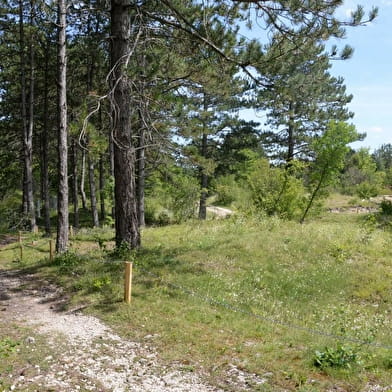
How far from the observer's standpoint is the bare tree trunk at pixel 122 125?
970 centimetres

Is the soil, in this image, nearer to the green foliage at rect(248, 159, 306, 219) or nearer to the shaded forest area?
the shaded forest area

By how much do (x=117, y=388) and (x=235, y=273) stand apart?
5.06m

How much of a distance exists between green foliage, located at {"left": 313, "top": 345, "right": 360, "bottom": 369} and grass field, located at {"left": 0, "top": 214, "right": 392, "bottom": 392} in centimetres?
1

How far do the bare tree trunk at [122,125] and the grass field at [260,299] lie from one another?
1.19 m

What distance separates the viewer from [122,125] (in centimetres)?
990

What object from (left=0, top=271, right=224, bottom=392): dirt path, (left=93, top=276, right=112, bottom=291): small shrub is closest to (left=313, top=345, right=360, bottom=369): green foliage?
(left=0, top=271, right=224, bottom=392): dirt path

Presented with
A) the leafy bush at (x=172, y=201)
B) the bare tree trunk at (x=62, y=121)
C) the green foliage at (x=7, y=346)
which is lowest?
the green foliage at (x=7, y=346)

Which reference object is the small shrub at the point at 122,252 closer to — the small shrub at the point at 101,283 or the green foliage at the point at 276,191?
the small shrub at the point at 101,283

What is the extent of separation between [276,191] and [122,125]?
12.9m

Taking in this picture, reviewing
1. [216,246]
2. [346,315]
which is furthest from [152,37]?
[346,315]

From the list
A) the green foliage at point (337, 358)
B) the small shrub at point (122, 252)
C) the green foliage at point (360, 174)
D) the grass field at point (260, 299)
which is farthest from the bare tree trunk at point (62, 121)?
the green foliage at point (360, 174)

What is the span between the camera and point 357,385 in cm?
474

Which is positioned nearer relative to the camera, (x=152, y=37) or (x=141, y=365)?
(x=141, y=365)

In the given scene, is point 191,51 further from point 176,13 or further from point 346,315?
point 346,315
